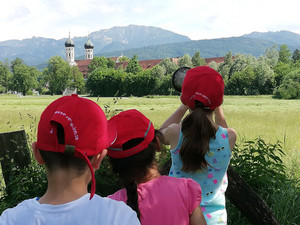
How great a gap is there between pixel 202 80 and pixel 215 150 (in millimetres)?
457

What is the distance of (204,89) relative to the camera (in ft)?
6.72

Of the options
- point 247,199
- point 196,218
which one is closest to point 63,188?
point 196,218

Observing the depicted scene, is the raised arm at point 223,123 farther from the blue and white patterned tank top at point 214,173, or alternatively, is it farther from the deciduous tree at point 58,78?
the deciduous tree at point 58,78

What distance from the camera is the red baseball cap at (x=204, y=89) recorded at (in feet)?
6.69

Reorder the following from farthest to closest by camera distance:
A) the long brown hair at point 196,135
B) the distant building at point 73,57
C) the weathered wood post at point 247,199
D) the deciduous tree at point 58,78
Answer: the distant building at point 73,57 → the deciduous tree at point 58,78 → the weathered wood post at point 247,199 → the long brown hair at point 196,135

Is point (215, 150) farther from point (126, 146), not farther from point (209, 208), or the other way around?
point (126, 146)

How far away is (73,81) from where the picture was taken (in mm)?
115312

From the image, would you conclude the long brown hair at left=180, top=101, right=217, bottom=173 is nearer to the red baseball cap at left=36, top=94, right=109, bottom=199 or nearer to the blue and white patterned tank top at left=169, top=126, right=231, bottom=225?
the blue and white patterned tank top at left=169, top=126, right=231, bottom=225

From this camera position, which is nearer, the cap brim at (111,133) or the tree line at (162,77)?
the cap brim at (111,133)

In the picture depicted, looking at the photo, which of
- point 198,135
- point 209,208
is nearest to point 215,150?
point 198,135

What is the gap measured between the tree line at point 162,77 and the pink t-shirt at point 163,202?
811 centimetres

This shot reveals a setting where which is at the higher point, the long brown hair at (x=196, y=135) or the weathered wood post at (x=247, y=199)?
the long brown hair at (x=196, y=135)

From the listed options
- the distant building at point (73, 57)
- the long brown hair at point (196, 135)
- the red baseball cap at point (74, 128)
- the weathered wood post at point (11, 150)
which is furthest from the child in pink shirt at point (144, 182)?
the distant building at point (73, 57)

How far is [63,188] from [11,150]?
278cm
